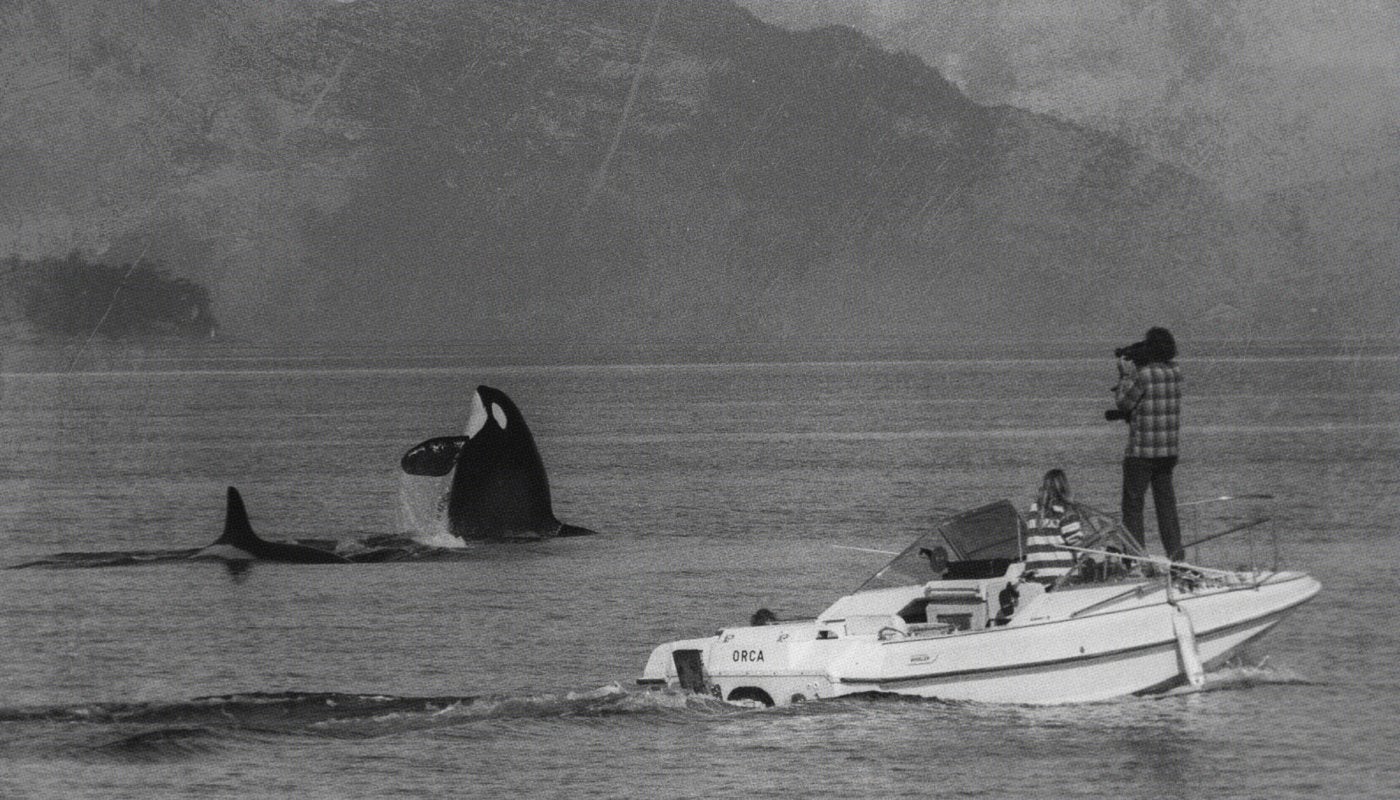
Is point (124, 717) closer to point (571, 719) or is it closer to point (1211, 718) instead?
point (571, 719)

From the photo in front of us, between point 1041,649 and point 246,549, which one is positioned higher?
point 246,549

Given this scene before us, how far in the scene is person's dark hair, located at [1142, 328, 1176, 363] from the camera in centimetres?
2761

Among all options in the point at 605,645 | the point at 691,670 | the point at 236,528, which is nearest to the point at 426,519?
the point at 236,528

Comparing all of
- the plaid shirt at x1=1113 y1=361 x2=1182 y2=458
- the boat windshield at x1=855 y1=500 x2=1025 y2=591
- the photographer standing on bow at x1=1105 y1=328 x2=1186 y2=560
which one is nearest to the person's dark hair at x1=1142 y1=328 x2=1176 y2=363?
the photographer standing on bow at x1=1105 y1=328 x2=1186 y2=560

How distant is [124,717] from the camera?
2844 centimetres

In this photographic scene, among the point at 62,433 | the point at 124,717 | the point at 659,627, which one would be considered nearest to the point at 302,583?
the point at 659,627

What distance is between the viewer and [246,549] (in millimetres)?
49500

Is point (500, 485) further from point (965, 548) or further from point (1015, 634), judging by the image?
point (1015, 634)

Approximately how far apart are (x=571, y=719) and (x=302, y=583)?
58.6 ft

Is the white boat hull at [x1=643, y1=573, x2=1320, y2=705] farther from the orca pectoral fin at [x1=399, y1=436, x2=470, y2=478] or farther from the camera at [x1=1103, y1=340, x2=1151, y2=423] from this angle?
the orca pectoral fin at [x1=399, y1=436, x2=470, y2=478]

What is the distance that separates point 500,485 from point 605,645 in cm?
1814

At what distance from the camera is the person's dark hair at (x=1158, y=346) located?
27.6 meters

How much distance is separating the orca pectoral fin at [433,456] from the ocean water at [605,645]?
2.19 meters

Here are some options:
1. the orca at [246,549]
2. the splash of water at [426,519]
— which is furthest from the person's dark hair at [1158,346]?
the orca at [246,549]
